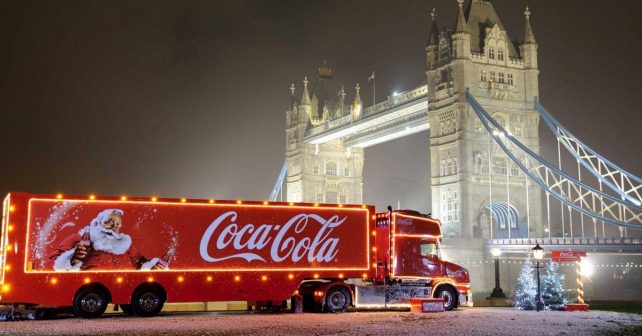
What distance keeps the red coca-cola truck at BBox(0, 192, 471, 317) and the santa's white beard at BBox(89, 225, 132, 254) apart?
0.10ft

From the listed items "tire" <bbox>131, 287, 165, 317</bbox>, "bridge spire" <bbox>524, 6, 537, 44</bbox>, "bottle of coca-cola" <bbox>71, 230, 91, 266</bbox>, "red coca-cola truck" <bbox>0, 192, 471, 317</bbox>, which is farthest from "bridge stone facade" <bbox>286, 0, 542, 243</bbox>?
"bottle of coca-cola" <bbox>71, 230, 91, 266</bbox>

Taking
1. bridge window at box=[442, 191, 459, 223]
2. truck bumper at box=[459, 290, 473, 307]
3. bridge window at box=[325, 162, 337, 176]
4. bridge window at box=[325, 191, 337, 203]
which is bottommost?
truck bumper at box=[459, 290, 473, 307]

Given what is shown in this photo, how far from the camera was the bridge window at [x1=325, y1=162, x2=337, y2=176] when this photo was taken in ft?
353

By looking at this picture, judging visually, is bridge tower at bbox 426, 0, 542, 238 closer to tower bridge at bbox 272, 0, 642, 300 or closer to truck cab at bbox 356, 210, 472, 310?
tower bridge at bbox 272, 0, 642, 300

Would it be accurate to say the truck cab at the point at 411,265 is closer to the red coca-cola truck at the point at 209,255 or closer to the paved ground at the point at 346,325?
the red coca-cola truck at the point at 209,255

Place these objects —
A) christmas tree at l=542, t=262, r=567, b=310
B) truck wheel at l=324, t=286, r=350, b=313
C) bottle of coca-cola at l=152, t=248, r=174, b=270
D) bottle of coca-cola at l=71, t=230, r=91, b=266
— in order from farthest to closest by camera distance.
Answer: christmas tree at l=542, t=262, r=567, b=310, truck wheel at l=324, t=286, r=350, b=313, bottle of coca-cola at l=152, t=248, r=174, b=270, bottle of coca-cola at l=71, t=230, r=91, b=266

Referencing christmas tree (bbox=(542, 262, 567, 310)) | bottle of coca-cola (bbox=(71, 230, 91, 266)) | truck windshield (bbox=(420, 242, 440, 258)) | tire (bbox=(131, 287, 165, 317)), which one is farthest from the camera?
christmas tree (bbox=(542, 262, 567, 310))

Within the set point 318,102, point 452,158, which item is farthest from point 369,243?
point 318,102

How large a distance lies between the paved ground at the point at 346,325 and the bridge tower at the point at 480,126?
153 ft

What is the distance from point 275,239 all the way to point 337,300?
9.17 feet

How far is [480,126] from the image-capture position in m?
71.7

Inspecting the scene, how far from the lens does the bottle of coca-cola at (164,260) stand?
2316cm

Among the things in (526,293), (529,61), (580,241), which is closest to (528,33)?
(529,61)

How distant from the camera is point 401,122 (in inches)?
3287
